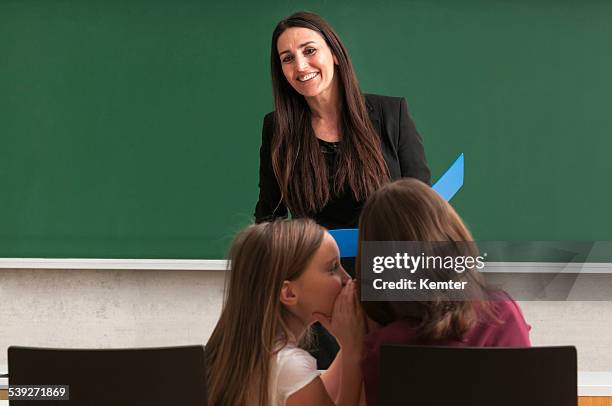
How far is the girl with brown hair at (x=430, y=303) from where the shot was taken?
137 cm

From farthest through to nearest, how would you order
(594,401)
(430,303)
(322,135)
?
(594,401) → (322,135) → (430,303)

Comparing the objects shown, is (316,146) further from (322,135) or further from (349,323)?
(349,323)

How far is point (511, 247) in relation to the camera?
11.7 feet

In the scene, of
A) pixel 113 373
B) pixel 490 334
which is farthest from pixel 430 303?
pixel 113 373

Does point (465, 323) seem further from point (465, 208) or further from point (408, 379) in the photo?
point (465, 208)

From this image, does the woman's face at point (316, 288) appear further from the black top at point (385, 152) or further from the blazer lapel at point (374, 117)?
the blazer lapel at point (374, 117)

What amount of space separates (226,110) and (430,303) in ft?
7.59

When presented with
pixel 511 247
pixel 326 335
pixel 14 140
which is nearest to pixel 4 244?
pixel 14 140

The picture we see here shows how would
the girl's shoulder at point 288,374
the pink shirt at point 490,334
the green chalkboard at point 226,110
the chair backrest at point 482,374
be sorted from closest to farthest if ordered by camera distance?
the chair backrest at point 482,374
the pink shirt at point 490,334
the girl's shoulder at point 288,374
the green chalkboard at point 226,110

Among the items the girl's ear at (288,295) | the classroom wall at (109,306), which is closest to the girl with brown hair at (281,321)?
the girl's ear at (288,295)

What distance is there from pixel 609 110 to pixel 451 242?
2.40m

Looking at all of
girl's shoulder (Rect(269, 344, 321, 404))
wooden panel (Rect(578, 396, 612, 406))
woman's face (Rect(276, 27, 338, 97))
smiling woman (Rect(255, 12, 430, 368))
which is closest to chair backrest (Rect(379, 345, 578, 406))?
girl's shoulder (Rect(269, 344, 321, 404))

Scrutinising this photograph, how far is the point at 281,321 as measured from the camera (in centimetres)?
153

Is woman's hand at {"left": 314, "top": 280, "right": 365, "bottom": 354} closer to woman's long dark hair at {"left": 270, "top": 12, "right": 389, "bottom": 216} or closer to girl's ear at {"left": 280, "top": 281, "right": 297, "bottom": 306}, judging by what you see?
girl's ear at {"left": 280, "top": 281, "right": 297, "bottom": 306}
